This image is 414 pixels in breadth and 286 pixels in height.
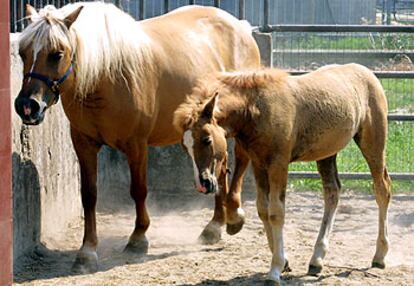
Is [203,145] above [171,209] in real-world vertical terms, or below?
above

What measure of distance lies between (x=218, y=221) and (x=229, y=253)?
588 mm

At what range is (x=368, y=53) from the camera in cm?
995

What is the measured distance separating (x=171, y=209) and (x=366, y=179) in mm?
2135

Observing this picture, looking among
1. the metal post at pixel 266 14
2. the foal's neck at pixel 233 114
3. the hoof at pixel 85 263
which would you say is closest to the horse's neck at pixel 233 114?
the foal's neck at pixel 233 114

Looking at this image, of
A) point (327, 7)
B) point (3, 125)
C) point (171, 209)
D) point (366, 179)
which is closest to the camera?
point (3, 125)

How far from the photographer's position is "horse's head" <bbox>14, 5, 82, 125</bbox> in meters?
5.94

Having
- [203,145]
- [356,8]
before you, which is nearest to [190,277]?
[203,145]

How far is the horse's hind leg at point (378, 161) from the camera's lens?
6395 millimetres

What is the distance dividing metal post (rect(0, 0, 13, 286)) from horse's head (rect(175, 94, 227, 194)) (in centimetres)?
140

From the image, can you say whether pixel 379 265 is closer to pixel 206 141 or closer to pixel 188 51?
pixel 206 141

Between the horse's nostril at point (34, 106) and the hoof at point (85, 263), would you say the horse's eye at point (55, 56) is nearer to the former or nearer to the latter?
the horse's nostril at point (34, 106)

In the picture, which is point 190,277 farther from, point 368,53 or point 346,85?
point 368,53

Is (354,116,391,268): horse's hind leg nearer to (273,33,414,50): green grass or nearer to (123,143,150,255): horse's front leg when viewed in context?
(123,143,150,255): horse's front leg

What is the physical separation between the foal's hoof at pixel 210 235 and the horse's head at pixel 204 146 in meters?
2.11
